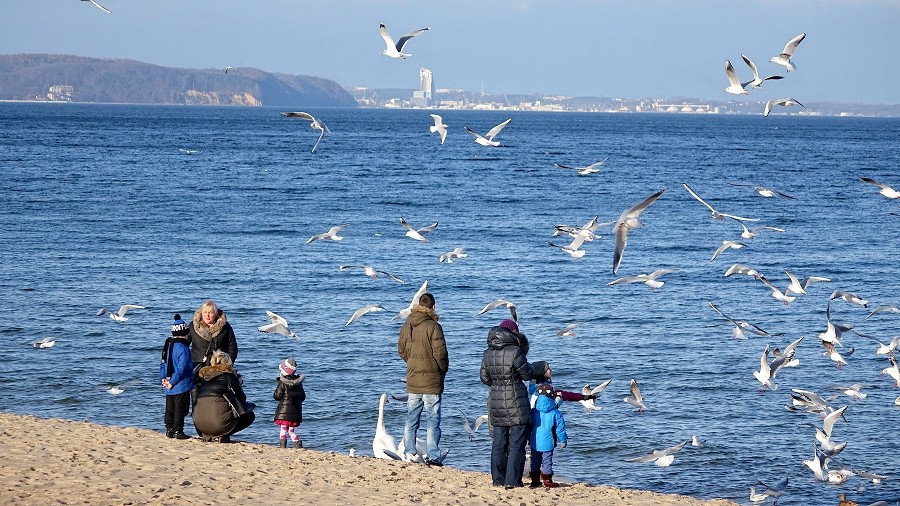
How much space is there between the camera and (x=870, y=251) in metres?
38.4

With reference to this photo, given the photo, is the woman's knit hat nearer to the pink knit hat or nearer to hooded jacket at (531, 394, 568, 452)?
hooded jacket at (531, 394, 568, 452)

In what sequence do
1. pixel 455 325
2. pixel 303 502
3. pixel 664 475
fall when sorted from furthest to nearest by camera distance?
pixel 455 325 → pixel 664 475 → pixel 303 502

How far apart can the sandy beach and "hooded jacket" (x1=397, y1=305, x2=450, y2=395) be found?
3.05 feet

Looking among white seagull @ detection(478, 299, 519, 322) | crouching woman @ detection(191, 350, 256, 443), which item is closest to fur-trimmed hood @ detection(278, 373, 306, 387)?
crouching woman @ detection(191, 350, 256, 443)

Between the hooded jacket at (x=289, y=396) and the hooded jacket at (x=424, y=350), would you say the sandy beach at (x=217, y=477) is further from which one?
the hooded jacket at (x=424, y=350)

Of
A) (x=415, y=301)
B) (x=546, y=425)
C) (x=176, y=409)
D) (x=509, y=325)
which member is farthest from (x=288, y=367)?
(x=509, y=325)

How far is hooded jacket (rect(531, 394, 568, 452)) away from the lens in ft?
33.6

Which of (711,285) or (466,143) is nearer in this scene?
(711,285)

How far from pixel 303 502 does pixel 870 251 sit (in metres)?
33.0

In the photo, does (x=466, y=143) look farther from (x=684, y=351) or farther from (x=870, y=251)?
(x=684, y=351)

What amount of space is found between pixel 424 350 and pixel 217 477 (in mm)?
2208

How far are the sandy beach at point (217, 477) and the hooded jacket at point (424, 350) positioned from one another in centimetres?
93

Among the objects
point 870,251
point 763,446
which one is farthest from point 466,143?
point 763,446

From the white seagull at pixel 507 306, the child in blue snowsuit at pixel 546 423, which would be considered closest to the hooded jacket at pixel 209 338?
the white seagull at pixel 507 306
